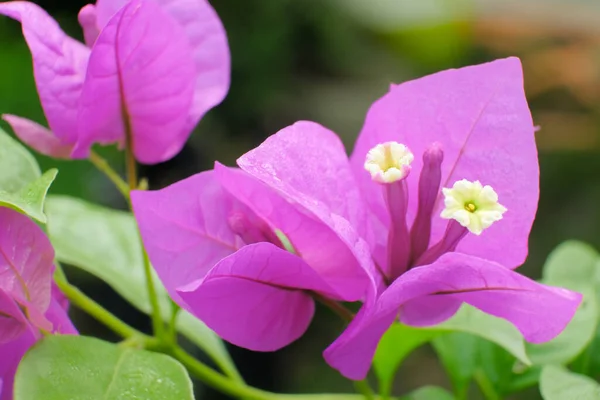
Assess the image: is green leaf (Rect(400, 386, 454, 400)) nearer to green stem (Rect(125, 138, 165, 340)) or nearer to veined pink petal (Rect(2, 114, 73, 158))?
green stem (Rect(125, 138, 165, 340))

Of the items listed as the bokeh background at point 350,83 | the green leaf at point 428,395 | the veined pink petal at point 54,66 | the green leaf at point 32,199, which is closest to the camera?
the green leaf at point 32,199

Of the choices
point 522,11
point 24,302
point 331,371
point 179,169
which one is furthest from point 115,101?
point 522,11

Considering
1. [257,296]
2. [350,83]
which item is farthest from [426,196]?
[350,83]

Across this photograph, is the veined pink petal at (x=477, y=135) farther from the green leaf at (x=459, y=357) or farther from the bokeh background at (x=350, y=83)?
the bokeh background at (x=350, y=83)

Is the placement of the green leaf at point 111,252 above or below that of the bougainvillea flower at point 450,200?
below

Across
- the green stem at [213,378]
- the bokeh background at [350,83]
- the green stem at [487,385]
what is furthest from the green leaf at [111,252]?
the bokeh background at [350,83]

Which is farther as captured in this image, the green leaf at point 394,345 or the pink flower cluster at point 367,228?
the green leaf at point 394,345
